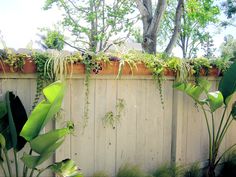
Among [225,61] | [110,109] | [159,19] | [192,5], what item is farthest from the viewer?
Result: [192,5]

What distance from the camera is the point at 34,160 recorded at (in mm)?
2430

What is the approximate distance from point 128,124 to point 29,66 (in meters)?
1.44

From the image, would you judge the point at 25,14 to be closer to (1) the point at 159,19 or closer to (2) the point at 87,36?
(2) the point at 87,36

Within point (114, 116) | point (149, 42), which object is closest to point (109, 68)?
point (114, 116)

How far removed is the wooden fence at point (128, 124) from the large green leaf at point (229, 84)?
0.55 metres

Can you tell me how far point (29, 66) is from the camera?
295 cm

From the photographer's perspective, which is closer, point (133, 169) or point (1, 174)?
point (1, 174)

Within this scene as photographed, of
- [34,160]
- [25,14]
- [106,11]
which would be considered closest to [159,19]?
[34,160]

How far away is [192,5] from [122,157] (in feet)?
29.3

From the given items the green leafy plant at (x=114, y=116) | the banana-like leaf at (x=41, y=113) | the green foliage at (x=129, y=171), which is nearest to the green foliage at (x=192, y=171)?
the green foliage at (x=129, y=171)

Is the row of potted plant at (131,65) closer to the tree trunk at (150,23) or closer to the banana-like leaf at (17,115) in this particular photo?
the banana-like leaf at (17,115)

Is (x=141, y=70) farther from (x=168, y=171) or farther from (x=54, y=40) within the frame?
(x=54, y=40)

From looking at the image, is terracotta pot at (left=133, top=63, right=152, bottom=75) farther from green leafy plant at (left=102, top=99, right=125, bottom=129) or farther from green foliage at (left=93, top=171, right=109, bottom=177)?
green foliage at (left=93, top=171, right=109, bottom=177)

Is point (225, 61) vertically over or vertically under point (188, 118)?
over
